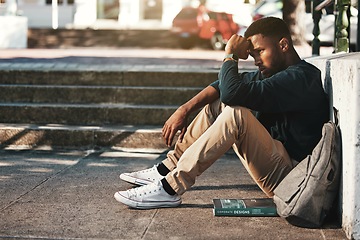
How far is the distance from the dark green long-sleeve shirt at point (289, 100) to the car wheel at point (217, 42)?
15.9 m

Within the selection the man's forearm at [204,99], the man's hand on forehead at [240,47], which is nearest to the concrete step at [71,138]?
the man's forearm at [204,99]

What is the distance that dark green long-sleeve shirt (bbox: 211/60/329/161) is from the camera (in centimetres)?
443

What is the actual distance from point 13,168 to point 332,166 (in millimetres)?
2997

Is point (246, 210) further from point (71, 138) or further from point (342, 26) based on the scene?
point (71, 138)

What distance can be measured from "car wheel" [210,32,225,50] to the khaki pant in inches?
630

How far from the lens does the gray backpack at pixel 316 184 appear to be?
4.20 m

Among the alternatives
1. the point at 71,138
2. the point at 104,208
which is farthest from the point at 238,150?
the point at 71,138

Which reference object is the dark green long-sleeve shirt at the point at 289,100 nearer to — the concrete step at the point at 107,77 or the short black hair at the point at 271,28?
the short black hair at the point at 271,28

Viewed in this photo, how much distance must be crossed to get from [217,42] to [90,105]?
13103mm

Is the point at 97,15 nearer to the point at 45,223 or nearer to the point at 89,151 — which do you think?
the point at 89,151

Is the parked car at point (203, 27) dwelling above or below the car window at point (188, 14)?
below

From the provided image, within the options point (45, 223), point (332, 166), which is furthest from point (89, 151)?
point (332, 166)

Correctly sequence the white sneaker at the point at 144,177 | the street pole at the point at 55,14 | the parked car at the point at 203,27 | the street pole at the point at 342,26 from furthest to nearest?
the street pole at the point at 55,14, the parked car at the point at 203,27, the street pole at the point at 342,26, the white sneaker at the point at 144,177

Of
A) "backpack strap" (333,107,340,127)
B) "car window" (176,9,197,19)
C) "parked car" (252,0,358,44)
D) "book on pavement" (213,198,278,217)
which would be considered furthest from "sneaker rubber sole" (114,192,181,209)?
"car window" (176,9,197,19)
